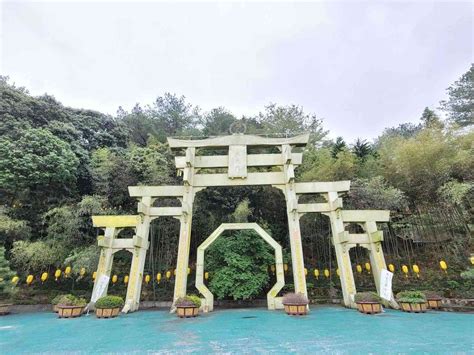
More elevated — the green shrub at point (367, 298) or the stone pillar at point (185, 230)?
the stone pillar at point (185, 230)

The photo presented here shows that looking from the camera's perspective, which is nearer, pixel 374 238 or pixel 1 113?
pixel 374 238

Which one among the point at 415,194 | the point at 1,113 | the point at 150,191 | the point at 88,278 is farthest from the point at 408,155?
the point at 1,113

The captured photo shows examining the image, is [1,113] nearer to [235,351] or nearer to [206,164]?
[206,164]

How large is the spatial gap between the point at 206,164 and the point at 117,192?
15.1 feet

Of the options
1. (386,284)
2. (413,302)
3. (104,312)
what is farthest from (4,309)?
(413,302)

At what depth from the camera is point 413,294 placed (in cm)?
737

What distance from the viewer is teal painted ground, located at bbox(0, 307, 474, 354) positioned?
4016 millimetres

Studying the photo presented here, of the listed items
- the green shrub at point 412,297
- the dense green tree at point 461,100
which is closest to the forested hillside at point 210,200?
the green shrub at point 412,297

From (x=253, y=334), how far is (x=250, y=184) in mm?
4961

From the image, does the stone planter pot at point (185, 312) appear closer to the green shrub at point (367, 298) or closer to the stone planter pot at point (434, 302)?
the green shrub at point (367, 298)

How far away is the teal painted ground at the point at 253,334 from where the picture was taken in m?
4.02

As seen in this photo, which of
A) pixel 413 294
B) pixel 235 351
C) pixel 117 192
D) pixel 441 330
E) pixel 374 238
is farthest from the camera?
pixel 117 192

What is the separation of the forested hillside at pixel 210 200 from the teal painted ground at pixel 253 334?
2.47m

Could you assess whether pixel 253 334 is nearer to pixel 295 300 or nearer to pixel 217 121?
pixel 295 300
